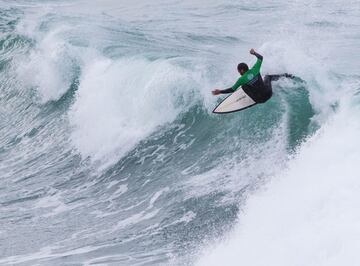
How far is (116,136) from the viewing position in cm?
1563

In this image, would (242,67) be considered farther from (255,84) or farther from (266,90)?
(266,90)

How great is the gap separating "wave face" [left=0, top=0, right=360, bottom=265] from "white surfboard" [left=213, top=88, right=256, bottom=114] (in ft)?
2.48

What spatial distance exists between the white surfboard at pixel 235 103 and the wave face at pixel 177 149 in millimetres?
757

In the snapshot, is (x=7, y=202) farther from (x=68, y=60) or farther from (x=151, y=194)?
(x=68, y=60)

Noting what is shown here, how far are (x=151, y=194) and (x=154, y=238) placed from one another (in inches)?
77.1

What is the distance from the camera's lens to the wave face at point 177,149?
9.80 meters

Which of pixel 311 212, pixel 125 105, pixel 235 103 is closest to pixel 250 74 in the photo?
pixel 235 103

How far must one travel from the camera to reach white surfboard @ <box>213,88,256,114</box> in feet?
41.9

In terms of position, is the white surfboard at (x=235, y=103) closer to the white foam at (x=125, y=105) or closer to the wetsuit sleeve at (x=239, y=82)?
the wetsuit sleeve at (x=239, y=82)

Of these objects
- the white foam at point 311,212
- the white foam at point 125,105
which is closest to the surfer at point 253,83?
the white foam at point 311,212

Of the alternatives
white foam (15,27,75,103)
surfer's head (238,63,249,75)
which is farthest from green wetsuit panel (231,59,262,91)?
white foam (15,27,75,103)

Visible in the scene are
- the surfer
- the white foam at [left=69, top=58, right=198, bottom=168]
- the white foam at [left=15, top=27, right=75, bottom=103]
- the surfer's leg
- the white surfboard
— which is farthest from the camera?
the white foam at [left=15, top=27, right=75, bottom=103]

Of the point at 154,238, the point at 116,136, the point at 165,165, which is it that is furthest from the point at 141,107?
the point at 154,238

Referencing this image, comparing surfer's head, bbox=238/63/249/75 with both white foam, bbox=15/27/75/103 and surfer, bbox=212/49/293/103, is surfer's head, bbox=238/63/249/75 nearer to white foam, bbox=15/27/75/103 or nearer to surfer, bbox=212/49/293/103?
surfer, bbox=212/49/293/103
